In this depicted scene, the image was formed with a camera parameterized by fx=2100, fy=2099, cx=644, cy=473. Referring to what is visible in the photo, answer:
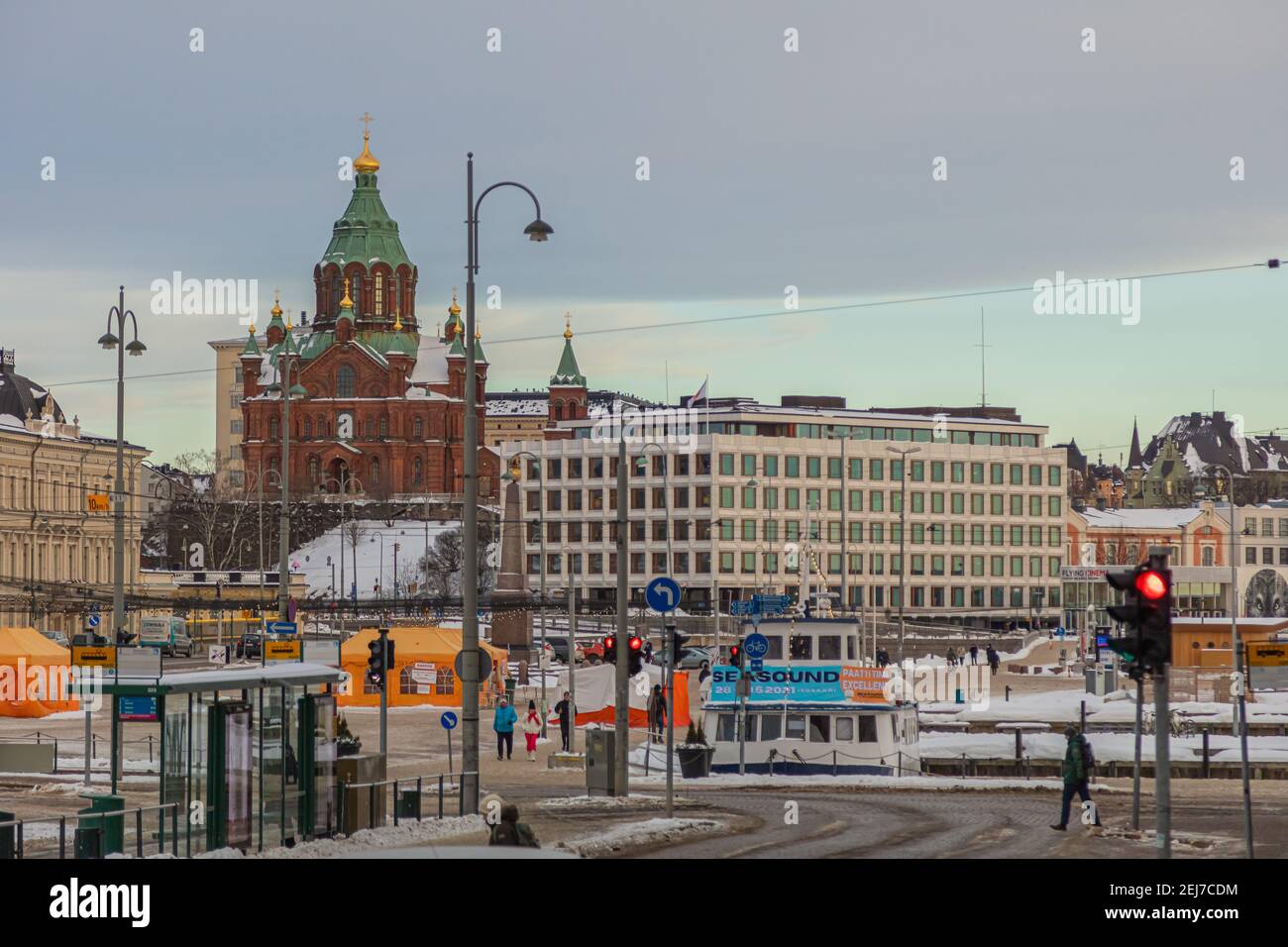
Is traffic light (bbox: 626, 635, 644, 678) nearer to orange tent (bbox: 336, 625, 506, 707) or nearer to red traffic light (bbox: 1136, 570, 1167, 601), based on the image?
red traffic light (bbox: 1136, 570, 1167, 601)

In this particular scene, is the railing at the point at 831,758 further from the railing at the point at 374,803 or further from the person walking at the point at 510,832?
the person walking at the point at 510,832

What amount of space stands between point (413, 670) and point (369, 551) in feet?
370

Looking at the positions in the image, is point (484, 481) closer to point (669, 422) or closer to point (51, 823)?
point (669, 422)

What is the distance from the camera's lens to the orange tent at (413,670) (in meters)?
64.5

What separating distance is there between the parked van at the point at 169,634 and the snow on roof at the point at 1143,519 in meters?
94.8

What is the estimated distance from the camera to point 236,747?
2319 cm

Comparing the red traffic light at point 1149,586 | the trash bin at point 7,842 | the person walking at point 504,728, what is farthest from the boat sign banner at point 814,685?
the red traffic light at point 1149,586

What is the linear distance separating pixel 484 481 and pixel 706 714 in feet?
506

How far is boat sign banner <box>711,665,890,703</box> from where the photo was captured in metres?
42.3

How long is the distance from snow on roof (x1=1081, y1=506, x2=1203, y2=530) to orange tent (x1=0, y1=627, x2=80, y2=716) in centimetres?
13010

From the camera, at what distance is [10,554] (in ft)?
400

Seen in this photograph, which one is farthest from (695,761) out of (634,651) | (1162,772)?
(1162,772)
